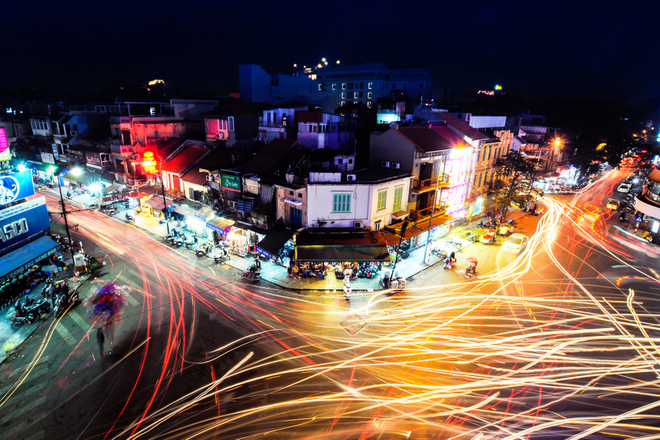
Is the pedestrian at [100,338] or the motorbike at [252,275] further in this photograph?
the motorbike at [252,275]

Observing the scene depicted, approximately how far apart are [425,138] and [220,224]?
798 inches

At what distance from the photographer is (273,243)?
24578 mm

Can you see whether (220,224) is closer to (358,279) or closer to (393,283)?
(358,279)

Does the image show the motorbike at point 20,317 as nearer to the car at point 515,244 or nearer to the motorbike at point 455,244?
the motorbike at point 455,244

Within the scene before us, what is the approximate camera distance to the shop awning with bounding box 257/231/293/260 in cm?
2397

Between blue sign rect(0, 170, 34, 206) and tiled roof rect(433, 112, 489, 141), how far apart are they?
3822cm

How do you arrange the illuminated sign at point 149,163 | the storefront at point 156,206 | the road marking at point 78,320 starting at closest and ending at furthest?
the road marking at point 78,320, the storefront at point 156,206, the illuminated sign at point 149,163

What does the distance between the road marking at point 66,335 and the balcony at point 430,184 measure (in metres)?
25.6

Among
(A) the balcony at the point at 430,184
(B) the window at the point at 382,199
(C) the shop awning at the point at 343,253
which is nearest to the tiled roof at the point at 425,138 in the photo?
(A) the balcony at the point at 430,184

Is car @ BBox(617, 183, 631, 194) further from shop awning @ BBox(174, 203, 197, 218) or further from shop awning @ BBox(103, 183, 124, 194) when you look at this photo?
shop awning @ BBox(103, 183, 124, 194)

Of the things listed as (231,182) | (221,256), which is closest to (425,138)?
(231,182)

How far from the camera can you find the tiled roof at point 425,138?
28.5 meters

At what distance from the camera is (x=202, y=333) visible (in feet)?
59.7

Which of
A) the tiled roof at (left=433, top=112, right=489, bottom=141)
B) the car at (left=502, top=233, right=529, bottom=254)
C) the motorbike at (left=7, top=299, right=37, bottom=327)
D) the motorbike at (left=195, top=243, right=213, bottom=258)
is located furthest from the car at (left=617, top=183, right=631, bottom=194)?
the motorbike at (left=7, top=299, right=37, bottom=327)
